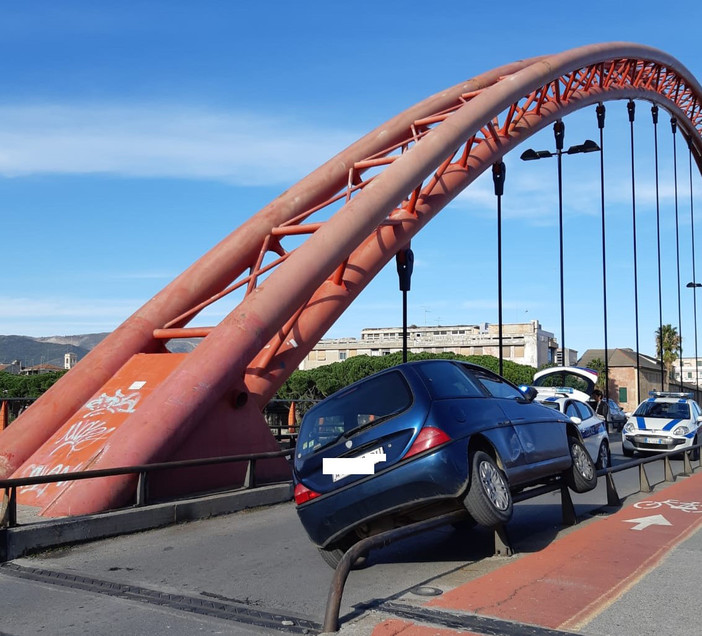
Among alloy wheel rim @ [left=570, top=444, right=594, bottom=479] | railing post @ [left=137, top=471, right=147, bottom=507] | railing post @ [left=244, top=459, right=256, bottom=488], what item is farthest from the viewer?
railing post @ [left=244, top=459, right=256, bottom=488]

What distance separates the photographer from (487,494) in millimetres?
6254

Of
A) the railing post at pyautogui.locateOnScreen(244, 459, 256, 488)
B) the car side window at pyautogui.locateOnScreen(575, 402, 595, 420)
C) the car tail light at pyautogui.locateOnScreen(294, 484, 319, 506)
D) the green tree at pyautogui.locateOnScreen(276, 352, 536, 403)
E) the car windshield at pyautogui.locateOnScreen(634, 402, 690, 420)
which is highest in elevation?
the car tail light at pyautogui.locateOnScreen(294, 484, 319, 506)

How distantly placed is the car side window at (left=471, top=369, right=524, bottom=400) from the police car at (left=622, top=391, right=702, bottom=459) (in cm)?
1152

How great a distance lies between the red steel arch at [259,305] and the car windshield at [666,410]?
23.8ft

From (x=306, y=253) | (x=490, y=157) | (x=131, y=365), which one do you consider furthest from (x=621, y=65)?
(x=131, y=365)

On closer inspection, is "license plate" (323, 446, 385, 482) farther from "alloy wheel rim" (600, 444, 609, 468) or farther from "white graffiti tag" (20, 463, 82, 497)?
"alloy wheel rim" (600, 444, 609, 468)

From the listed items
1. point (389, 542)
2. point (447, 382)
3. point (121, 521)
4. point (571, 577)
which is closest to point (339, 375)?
point (121, 521)

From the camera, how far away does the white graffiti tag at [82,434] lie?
34.9ft

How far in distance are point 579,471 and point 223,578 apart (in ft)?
13.1

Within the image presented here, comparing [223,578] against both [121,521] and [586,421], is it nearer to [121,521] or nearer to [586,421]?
[121,521]

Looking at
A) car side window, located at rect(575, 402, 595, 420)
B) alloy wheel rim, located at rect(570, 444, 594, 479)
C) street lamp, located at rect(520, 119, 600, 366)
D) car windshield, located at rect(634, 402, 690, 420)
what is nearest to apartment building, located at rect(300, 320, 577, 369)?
street lamp, located at rect(520, 119, 600, 366)

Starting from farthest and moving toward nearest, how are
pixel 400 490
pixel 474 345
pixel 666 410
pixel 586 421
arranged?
pixel 474 345, pixel 666 410, pixel 586 421, pixel 400 490

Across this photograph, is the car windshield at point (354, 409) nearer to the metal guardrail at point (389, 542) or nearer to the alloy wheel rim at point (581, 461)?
the metal guardrail at point (389, 542)

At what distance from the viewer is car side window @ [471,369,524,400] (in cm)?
740
